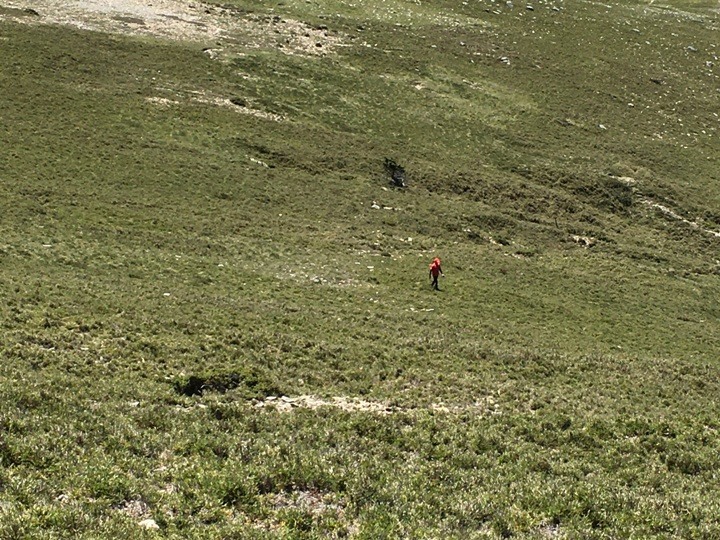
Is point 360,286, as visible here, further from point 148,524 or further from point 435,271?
point 148,524

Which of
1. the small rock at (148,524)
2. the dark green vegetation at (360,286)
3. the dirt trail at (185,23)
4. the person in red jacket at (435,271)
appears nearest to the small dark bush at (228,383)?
the dark green vegetation at (360,286)

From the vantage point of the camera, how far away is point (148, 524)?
12305mm

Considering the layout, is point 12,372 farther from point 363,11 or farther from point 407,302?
point 363,11

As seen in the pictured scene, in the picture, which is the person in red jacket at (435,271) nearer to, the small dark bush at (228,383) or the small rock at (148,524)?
the small dark bush at (228,383)

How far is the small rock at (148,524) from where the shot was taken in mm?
12180

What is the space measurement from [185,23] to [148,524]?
233 feet

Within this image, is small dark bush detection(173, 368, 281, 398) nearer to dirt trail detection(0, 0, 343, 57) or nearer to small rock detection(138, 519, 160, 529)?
small rock detection(138, 519, 160, 529)

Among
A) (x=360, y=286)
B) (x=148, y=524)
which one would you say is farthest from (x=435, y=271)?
(x=148, y=524)

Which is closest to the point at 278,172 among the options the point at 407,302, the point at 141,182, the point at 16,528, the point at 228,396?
the point at 141,182

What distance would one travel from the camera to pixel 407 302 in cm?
3566

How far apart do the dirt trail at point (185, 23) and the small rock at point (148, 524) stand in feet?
201

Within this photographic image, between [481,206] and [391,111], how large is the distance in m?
17.2

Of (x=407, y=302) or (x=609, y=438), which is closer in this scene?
(x=609, y=438)

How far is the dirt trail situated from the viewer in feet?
229
